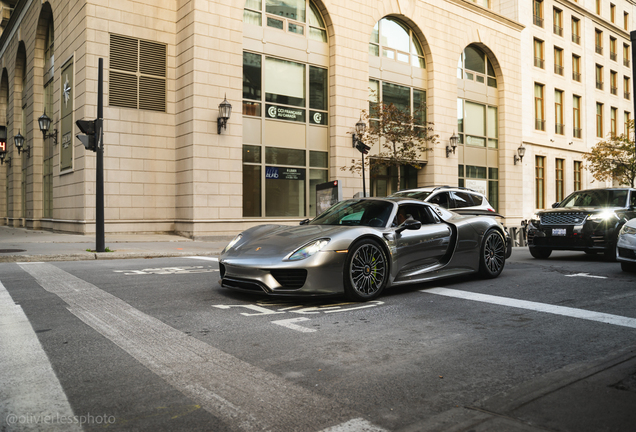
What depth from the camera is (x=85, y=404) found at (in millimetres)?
2918

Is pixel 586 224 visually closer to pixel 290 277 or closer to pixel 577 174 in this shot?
pixel 290 277

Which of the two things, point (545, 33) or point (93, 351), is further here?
point (545, 33)

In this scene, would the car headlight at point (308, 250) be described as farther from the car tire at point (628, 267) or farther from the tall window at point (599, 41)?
the tall window at point (599, 41)

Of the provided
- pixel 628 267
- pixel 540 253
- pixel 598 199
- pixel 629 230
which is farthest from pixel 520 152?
pixel 629 230

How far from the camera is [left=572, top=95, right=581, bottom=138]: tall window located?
3700 centimetres

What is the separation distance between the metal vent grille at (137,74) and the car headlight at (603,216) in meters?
14.9

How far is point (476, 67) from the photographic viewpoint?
93.5ft

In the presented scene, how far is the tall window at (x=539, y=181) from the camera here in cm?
3316

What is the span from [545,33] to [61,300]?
3579cm

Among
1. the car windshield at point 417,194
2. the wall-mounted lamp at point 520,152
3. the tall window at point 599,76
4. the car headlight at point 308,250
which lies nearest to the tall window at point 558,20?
the tall window at point 599,76

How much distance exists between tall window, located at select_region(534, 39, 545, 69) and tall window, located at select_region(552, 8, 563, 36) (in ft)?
8.44

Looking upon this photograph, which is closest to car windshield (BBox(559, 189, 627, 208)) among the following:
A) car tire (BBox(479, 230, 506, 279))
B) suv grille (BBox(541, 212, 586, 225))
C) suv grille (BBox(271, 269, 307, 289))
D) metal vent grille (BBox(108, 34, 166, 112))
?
→ suv grille (BBox(541, 212, 586, 225))

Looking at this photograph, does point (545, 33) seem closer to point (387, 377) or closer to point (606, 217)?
point (606, 217)

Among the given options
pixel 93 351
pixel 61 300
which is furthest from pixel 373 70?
pixel 93 351
